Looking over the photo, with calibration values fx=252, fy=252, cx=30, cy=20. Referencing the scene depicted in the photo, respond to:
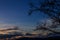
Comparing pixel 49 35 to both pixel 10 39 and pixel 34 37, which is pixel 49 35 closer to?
pixel 34 37

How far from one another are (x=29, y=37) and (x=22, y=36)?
629mm

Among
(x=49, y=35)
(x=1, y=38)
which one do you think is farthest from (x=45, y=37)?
(x=1, y=38)

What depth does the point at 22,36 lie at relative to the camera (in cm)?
1805

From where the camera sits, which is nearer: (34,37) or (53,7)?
(53,7)

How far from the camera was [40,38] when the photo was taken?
57.7 feet

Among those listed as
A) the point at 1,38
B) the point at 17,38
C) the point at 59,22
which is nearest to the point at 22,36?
the point at 17,38

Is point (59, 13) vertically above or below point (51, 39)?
above

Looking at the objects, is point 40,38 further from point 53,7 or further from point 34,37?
point 53,7

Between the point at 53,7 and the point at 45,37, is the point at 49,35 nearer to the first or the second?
the point at 45,37

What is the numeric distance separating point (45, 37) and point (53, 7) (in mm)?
2242

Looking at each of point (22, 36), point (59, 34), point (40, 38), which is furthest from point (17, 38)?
point (59, 34)

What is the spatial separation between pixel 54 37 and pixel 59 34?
411 mm

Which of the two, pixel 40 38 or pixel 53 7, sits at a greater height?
pixel 53 7

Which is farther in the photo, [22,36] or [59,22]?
[22,36]
